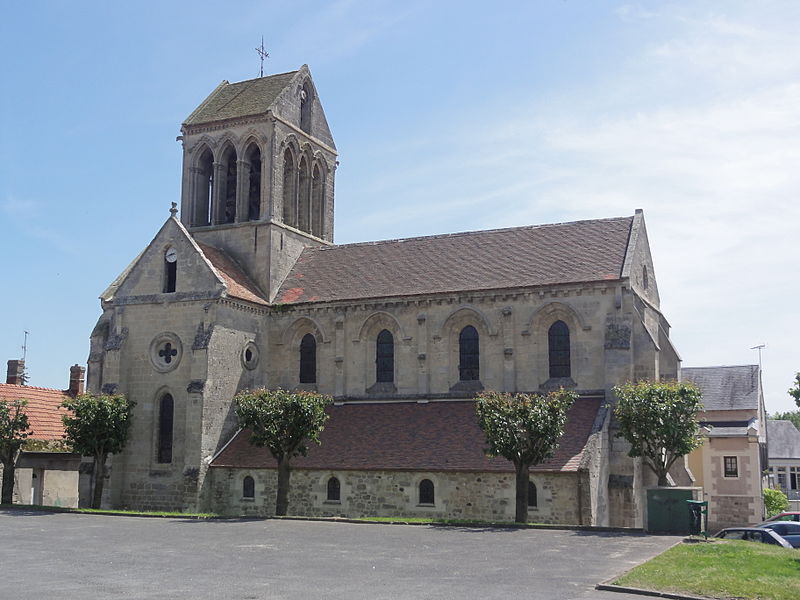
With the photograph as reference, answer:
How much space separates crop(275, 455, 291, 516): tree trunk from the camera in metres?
32.1

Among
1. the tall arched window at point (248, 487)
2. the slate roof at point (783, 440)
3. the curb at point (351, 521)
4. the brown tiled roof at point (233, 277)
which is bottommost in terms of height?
the curb at point (351, 521)

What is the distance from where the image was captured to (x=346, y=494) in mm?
33312

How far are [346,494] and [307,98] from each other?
22.6 metres

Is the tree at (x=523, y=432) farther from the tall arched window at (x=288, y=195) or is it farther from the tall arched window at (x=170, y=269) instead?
the tall arched window at (x=288, y=195)

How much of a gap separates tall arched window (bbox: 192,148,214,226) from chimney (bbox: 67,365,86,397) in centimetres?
1315

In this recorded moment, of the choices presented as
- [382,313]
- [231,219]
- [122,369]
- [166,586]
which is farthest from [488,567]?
[231,219]

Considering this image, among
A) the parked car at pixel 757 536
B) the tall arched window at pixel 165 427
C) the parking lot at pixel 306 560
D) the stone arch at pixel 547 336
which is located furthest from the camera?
the tall arched window at pixel 165 427

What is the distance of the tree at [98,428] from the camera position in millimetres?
34781

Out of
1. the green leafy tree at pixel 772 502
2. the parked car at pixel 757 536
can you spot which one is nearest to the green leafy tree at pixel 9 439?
the parked car at pixel 757 536

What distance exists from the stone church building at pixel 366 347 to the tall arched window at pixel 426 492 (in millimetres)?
48

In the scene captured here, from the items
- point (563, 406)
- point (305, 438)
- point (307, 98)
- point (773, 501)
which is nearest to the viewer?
point (563, 406)

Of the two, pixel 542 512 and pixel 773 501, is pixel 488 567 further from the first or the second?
pixel 773 501

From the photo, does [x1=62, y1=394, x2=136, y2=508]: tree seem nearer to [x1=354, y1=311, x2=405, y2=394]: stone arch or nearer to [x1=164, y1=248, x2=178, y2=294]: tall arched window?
[x1=164, y1=248, x2=178, y2=294]: tall arched window

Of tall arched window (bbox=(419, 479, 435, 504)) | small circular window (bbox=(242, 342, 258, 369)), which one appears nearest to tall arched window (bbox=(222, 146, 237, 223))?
small circular window (bbox=(242, 342, 258, 369))
